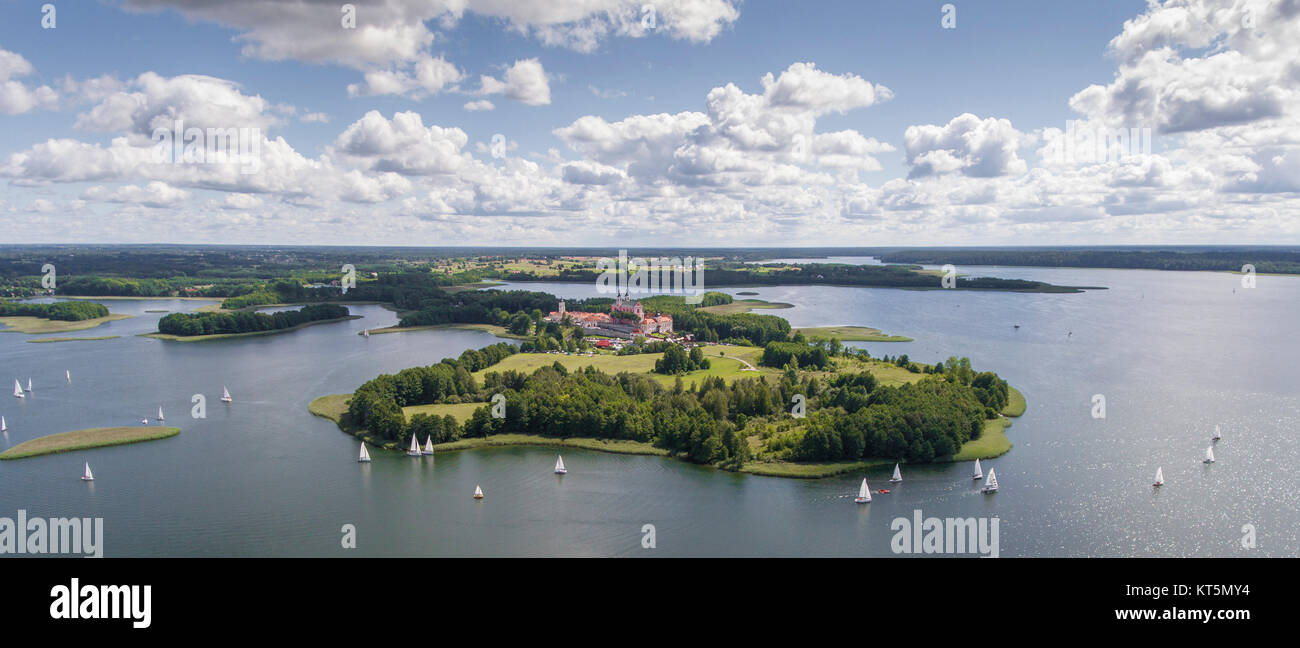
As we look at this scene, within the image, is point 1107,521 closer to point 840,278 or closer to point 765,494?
point 765,494

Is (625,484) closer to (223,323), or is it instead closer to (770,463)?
(770,463)

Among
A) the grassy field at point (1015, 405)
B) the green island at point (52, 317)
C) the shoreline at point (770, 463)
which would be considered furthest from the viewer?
the green island at point (52, 317)

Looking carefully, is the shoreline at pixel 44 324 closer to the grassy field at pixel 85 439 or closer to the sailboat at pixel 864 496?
the grassy field at pixel 85 439

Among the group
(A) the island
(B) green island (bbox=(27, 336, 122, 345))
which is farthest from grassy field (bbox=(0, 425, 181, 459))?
(B) green island (bbox=(27, 336, 122, 345))

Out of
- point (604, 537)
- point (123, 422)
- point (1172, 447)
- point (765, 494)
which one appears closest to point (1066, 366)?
point (1172, 447)

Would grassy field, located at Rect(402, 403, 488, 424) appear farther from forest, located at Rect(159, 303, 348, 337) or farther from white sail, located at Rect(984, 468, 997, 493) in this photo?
forest, located at Rect(159, 303, 348, 337)

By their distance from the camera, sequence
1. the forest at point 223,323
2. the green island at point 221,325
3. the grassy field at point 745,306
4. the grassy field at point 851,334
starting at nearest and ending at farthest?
the grassy field at point 851,334, the green island at point 221,325, the forest at point 223,323, the grassy field at point 745,306
